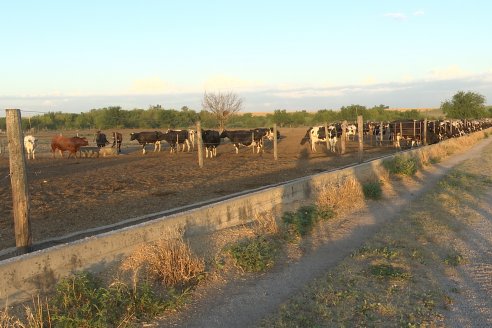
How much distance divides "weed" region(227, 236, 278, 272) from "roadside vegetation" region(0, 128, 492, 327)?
14mm

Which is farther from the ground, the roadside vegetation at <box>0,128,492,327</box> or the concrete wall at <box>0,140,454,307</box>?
the concrete wall at <box>0,140,454,307</box>

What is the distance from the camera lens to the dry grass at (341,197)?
36.4 feet

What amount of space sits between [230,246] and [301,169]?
12930 millimetres

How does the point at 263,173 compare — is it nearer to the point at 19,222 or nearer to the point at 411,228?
the point at 411,228

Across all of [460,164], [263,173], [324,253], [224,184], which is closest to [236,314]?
[324,253]

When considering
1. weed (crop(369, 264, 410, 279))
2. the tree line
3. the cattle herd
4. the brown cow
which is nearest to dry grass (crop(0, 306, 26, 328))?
weed (crop(369, 264, 410, 279))

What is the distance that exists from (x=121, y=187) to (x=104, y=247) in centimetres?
890

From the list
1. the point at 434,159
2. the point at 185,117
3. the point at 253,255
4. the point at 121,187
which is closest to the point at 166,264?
the point at 253,255

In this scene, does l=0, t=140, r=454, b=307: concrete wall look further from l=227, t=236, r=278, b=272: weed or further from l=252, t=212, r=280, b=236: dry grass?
l=227, t=236, r=278, b=272: weed

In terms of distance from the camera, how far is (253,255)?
23.1 ft

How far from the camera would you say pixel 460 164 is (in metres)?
22.0

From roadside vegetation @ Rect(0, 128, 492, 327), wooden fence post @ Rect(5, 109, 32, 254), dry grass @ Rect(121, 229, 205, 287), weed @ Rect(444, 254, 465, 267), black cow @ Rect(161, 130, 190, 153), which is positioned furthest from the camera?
black cow @ Rect(161, 130, 190, 153)

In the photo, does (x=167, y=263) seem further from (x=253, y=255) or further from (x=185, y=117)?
(x=185, y=117)

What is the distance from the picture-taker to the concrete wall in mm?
5352
